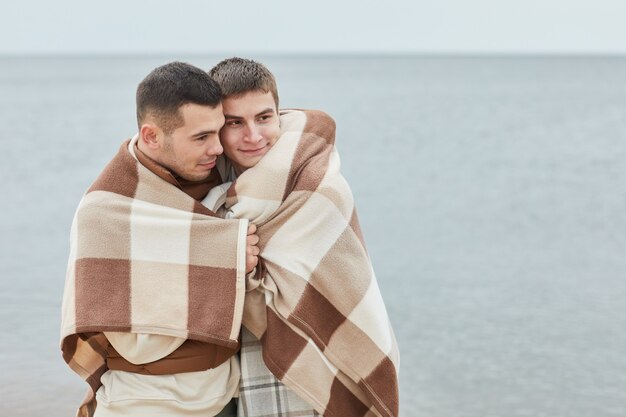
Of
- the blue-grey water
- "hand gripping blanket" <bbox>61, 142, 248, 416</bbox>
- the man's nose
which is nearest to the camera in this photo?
"hand gripping blanket" <bbox>61, 142, 248, 416</bbox>

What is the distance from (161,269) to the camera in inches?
98.7

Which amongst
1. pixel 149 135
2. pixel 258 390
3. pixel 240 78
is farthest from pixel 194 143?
pixel 258 390

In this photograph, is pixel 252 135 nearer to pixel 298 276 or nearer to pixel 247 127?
pixel 247 127

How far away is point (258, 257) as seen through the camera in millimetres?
2564

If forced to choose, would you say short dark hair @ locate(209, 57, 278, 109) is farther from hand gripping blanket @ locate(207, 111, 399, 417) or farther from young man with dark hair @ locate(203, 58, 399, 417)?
hand gripping blanket @ locate(207, 111, 399, 417)

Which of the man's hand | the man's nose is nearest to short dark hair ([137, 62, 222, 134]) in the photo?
the man's nose

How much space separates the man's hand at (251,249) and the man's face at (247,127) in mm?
197

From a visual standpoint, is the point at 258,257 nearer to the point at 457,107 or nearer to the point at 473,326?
the point at 473,326

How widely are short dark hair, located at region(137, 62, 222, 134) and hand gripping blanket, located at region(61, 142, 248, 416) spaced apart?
0.15 m

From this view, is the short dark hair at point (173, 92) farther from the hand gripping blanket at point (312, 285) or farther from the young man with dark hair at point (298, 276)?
the hand gripping blanket at point (312, 285)

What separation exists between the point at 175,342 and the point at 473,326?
6289mm

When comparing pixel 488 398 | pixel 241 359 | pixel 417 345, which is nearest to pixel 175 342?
pixel 241 359

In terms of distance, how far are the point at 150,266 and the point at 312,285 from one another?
1.42 ft

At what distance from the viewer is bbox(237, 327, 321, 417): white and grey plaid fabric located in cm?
262
